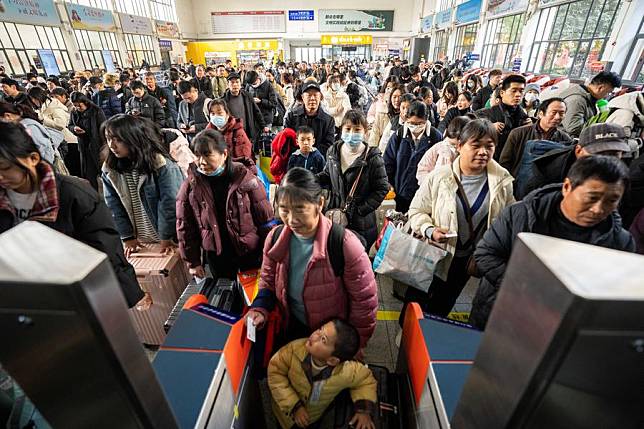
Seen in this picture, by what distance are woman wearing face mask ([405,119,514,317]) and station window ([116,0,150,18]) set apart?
23.9 metres

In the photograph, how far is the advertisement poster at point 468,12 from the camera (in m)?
14.6

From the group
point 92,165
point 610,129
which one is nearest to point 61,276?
point 610,129

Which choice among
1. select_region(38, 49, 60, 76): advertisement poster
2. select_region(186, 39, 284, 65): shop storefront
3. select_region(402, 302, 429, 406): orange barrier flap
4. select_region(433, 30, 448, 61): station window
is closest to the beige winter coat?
select_region(402, 302, 429, 406): orange barrier flap

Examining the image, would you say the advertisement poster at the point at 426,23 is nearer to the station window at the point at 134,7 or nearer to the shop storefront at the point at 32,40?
the station window at the point at 134,7

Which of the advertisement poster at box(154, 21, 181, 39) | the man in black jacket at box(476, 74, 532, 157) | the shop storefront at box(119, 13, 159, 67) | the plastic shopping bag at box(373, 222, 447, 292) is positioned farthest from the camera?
the advertisement poster at box(154, 21, 181, 39)

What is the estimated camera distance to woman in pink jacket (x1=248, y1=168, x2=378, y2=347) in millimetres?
1531

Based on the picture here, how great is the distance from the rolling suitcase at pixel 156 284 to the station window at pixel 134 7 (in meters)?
22.9

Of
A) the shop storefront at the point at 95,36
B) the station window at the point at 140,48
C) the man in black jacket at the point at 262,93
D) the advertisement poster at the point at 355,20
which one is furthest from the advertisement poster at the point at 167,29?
the man in black jacket at the point at 262,93

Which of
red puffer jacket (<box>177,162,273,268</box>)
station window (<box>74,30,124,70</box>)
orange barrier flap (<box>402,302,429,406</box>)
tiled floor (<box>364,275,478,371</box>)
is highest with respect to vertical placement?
station window (<box>74,30,124,70</box>)

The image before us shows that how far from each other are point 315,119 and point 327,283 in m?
2.96

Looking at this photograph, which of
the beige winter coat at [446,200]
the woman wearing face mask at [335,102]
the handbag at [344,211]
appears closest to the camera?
the beige winter coat at [446,200]

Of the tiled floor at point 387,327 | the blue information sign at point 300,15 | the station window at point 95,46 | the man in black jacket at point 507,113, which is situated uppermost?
the blue information sign at point 300,15

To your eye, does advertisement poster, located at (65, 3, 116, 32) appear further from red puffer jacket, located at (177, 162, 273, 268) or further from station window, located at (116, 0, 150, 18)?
red puffer jacket, located at (177, 162, 273, 268)

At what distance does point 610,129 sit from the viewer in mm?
1998
